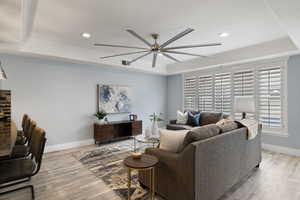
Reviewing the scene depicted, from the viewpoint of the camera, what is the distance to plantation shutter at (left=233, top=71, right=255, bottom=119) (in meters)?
4.46

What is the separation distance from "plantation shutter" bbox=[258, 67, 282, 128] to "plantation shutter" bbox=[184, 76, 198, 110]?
6.84 feet

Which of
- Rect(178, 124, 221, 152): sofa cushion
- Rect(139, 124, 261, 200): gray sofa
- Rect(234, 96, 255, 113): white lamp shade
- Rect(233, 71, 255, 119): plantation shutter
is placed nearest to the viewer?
Rect(139, 124, 261, 200): gray sofa

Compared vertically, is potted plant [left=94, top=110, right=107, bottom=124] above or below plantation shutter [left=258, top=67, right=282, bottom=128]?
below

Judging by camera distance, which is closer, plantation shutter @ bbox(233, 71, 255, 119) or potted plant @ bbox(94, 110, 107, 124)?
plantation shutter @ bbox(233, 71, 255, 119)

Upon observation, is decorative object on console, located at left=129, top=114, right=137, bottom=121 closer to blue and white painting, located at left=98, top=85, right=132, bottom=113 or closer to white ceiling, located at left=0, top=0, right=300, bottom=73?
blue and white painting, located at left=98, top=85, right=132, bottom=113

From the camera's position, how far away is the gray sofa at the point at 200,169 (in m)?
1.71

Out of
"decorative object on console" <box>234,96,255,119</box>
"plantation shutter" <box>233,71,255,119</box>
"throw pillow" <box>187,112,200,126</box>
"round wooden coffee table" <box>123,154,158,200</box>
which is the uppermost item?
"plantation shutter" <box>233,71,255,119</box>

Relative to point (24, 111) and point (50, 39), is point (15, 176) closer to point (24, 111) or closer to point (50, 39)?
point (24, 111)

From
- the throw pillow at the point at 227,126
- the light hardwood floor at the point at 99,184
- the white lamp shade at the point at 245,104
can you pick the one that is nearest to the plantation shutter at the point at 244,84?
the white lamp shade at the point at 245,104

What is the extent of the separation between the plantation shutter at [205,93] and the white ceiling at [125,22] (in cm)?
154

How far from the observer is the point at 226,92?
4.98m

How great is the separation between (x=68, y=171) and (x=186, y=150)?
8.01 ft

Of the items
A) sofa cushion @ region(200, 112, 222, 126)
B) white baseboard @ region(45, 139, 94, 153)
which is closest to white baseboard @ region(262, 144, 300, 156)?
sofa cushion @ region(200, 112, 222, 126)

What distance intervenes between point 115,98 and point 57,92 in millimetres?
1689
